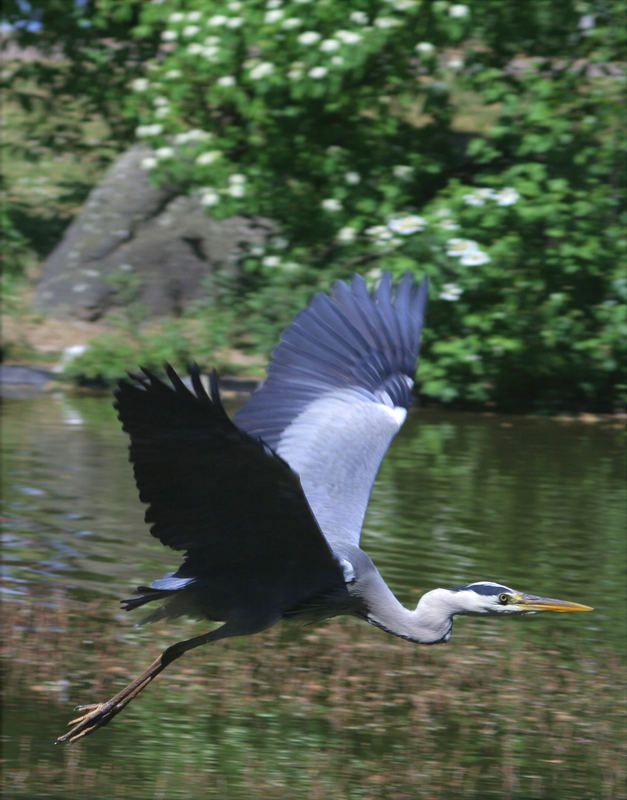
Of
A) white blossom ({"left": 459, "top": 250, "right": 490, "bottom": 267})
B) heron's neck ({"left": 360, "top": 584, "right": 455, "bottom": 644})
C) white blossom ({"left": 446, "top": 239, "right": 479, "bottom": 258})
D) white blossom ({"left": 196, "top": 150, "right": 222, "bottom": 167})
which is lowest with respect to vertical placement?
heron's neck ({"left": 360, "top": 584, "right": 455, "bottom": 644})

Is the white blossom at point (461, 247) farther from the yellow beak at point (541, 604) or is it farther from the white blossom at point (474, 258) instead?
the yellow beak at point (541, 604)

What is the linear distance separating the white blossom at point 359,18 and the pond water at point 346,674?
351cm

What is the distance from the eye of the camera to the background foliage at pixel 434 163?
9430 mm

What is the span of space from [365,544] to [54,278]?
6.69 metres

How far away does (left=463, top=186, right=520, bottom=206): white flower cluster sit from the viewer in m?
9.30

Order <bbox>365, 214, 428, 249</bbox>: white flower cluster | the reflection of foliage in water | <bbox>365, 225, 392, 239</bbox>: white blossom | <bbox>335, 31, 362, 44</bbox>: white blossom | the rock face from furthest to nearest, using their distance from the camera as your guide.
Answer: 1. the rock face
2. <bbox>365, 225, 392, 239</bbox>: white blossom
3. <bbox>365, 214, 428, 249</bbox>: white flower cluster
4. <bbox>335, 31, 362, 44</bbox>: white blossom
5. the reflection of foliage in water

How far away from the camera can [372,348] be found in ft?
15.1

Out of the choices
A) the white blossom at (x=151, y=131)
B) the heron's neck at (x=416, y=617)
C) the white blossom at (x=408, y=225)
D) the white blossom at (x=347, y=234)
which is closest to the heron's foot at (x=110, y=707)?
the heron's neck at (x=416, y=617)

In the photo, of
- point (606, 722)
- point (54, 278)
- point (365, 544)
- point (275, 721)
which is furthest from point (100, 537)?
point (54, 278)

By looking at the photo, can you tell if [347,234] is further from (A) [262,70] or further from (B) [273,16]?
(B) [273,16]

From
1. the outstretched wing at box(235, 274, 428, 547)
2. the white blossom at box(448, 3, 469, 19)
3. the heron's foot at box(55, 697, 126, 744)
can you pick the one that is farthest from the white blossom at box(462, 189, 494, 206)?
A: the heron's foot at box(55, 697, 126, 744)

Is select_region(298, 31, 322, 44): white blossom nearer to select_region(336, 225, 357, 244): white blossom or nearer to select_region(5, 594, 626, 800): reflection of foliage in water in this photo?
select_region(336, 225, 357, 244): white blossom

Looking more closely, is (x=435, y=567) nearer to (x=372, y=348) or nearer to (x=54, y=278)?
(x=372, y=348)

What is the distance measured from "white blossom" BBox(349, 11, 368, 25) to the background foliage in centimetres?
2
